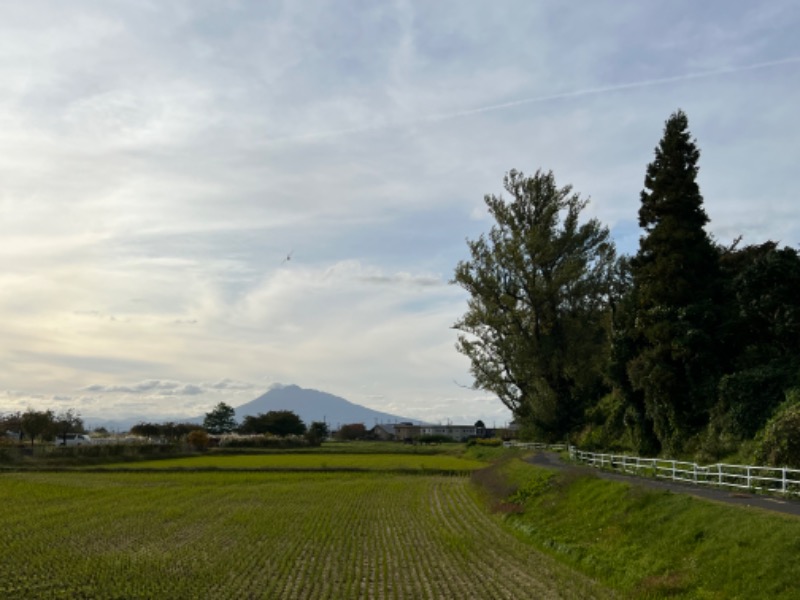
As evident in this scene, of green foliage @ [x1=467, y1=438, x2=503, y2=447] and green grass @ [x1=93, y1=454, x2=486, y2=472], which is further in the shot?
green foliage @ [x1=467, y1=438, x2=503, y2=447]

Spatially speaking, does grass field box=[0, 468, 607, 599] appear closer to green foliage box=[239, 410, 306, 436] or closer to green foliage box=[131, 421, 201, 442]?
green foliage box=[131, 421, 201, 442]

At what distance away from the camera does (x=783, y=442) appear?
2688 centimetres

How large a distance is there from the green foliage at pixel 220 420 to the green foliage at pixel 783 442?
168m

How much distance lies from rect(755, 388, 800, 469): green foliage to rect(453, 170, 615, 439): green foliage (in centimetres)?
2906

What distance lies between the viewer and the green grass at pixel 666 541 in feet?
49.3

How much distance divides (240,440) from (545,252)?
198ft

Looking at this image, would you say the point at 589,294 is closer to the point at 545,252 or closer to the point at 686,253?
the point at 545,252

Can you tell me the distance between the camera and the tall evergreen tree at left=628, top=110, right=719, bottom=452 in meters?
38.4

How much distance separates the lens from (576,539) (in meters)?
22.7

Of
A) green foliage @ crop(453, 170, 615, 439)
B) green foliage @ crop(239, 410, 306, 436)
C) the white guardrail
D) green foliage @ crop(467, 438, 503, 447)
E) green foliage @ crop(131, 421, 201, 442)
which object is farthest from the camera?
green foliage @ crop(239, 410, 306, 436)

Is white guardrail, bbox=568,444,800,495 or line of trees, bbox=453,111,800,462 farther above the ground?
line of trees, bbox=453,111,800,462

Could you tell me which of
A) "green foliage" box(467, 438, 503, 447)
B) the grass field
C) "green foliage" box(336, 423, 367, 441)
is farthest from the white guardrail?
"green foliage" box(336, 423, 367, 441)

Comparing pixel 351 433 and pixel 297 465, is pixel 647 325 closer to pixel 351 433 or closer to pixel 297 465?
pixel 297 465

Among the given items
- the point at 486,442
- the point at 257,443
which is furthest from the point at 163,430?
the point at 486,442
